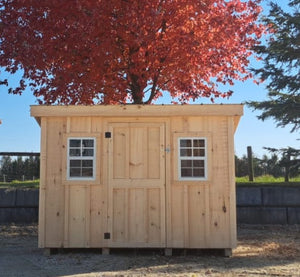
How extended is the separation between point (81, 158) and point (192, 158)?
5.52ft

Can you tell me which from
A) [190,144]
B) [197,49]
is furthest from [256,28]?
[190,144]

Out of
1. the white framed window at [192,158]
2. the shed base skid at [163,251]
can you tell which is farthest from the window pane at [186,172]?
the shed base skid at [163,251]

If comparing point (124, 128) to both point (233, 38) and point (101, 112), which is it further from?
point (233, 38)

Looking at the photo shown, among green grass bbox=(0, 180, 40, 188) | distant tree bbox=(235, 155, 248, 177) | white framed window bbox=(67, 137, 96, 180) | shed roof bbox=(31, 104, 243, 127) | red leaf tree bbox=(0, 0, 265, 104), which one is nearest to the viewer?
shed roof bbox=(31, 104, 243, 127)

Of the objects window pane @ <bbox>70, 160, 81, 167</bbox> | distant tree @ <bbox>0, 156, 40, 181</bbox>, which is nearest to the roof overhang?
window pane @ <bbox>70, 160, 81, 167</bbox>

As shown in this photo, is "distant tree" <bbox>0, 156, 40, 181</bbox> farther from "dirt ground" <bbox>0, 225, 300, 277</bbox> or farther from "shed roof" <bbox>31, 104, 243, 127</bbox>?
"shed roof" <bbox>31, 104, 243, 127</bbox>

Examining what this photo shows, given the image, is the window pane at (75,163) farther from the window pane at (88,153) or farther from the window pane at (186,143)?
the window pane at (186,143)

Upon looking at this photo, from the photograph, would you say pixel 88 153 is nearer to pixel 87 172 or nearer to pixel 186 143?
pixel 87 172

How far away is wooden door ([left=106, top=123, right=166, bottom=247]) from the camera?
6449 millimetres

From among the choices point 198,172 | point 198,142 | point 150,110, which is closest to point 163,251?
point 198,172

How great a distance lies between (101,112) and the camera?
6.48 meters

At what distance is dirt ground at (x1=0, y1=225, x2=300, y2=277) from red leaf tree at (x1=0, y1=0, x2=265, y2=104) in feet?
11.4

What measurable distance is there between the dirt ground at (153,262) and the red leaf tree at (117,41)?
137 inches

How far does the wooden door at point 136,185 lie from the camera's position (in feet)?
21.2
